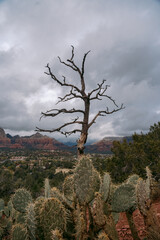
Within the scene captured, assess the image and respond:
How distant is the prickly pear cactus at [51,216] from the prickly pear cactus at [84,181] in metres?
0.39

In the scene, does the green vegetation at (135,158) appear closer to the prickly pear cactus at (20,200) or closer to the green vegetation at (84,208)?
the green vegetation at (84,208)

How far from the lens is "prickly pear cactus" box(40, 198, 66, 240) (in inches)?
79.0

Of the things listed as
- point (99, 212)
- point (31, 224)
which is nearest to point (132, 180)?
point (99, 212)

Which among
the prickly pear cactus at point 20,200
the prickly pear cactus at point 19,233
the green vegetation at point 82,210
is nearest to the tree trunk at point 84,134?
the green vegetation at point 82,210

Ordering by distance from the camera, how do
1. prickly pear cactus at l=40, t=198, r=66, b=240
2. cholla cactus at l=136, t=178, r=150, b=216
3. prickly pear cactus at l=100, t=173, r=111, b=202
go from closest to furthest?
prickly pear cactus at l=40, t=198, r=66, b=240 → cholla cactus at l=136, t=178, r=150, b=216 → prickly pear cactus at l=100, t=173, r=111, b=202

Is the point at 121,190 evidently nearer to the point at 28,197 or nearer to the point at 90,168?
the point at 90,168

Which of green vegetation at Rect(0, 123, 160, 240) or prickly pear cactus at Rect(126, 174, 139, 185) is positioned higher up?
prickly pear cactus at Rect(126, 174, 139, 185)

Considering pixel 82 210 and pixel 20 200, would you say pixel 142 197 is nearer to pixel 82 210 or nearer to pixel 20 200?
pixel 82 210

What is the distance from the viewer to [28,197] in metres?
2.86

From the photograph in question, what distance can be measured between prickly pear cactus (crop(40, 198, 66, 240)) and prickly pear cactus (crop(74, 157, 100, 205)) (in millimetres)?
388

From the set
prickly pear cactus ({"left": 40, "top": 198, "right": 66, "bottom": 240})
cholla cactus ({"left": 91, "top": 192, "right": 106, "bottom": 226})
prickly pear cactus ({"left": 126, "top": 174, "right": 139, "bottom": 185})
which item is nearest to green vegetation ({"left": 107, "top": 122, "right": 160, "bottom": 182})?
prickly pear cactus ({"left": 126, "top": 174, "right": 139, "bottom": 185})

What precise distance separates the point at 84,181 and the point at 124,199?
0.89 metres

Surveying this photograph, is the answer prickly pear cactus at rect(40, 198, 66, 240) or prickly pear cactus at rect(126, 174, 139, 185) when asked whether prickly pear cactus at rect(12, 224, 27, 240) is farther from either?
prickly pear cactus at rect(126, 174, 139, 185)

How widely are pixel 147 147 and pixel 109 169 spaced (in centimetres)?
314
